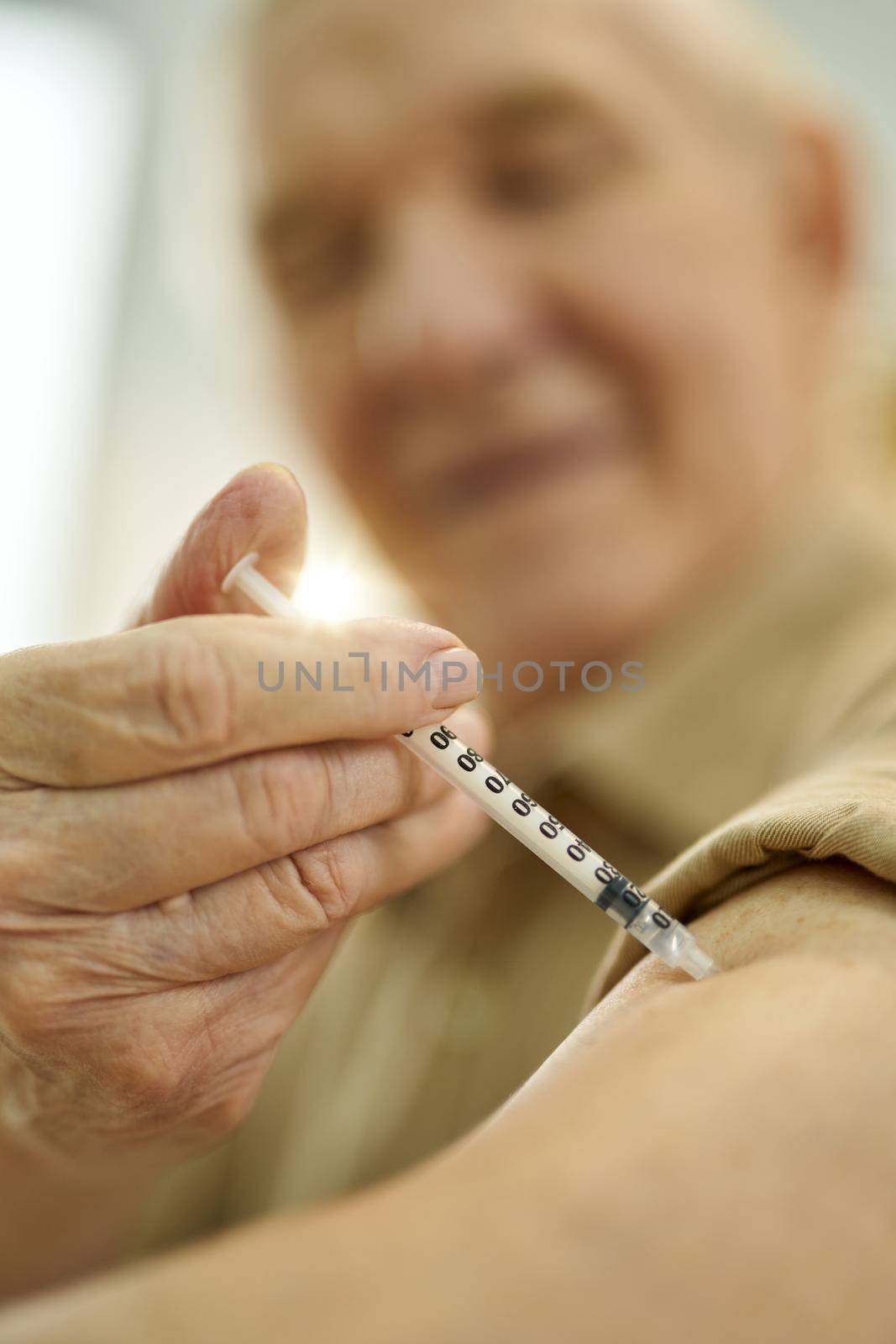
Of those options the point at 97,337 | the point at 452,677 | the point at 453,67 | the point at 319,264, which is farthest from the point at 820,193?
the point at 97,337

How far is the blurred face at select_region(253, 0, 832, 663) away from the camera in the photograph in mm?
949

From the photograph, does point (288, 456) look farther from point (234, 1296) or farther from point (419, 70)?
point (234, 1296)

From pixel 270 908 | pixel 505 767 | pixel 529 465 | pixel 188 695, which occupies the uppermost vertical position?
pixel 529 465

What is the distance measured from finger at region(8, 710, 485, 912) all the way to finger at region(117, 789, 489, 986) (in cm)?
2

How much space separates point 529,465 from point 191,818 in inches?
25.5

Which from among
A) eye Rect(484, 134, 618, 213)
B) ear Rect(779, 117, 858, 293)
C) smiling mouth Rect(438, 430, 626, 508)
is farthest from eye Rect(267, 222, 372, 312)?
ear Rect(779, 117, 858, 293)

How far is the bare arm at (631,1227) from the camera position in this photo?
10.0 inches

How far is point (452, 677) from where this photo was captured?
509mm

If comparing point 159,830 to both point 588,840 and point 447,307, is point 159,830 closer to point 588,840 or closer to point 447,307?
point 588,840

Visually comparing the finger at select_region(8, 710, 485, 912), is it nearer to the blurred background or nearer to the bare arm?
the bare arm

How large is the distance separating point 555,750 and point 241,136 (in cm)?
Answer: 90

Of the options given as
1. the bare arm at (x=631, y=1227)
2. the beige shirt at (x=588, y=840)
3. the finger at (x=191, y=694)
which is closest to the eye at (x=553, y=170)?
the beige shirt at (x=588, y=840)

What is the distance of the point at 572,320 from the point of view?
0.98 metres

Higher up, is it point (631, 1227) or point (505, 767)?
point (631, 1227)
